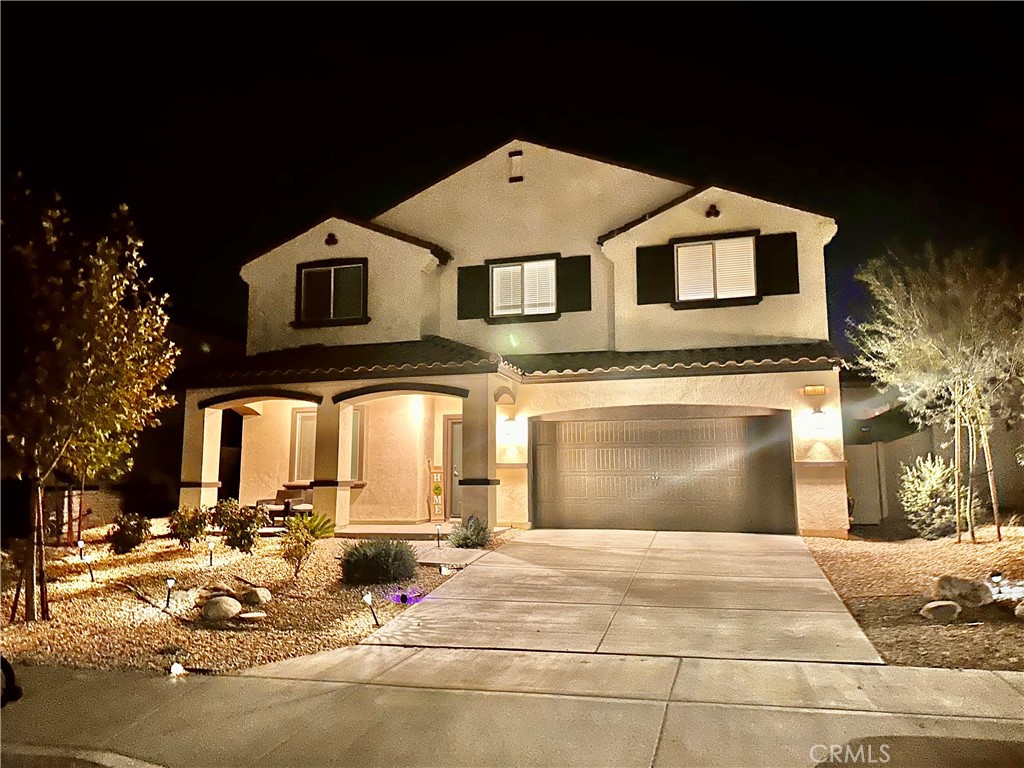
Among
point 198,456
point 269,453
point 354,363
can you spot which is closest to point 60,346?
point 354,363

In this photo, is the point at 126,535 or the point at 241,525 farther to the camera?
the point at 126,535

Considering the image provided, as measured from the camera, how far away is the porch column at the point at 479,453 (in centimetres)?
1252

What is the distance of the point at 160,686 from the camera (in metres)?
5.79

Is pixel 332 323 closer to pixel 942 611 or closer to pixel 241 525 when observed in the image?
pixel 241 525

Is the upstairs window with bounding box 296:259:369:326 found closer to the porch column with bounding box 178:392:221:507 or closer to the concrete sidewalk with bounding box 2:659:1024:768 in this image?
the porch column with bounding box 178:392:221:507

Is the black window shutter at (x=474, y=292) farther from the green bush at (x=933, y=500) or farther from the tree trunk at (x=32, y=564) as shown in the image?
the tree trunk at (x=32, y=564)

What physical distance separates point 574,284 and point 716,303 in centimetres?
279

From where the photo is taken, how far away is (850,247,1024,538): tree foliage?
1099 centimetres

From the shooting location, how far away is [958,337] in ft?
36.2

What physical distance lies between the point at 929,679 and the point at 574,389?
29.8 feet

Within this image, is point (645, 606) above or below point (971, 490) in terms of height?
below

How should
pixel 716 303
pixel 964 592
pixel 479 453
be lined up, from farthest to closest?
pixel 716 303 < pixel 479 453 < pixel 964 592

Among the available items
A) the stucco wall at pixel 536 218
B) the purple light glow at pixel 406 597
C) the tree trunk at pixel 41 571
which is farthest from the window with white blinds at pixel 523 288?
the tree trunk at pixel 41 571

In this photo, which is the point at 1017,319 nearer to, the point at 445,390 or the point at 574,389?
the point at 574,389
